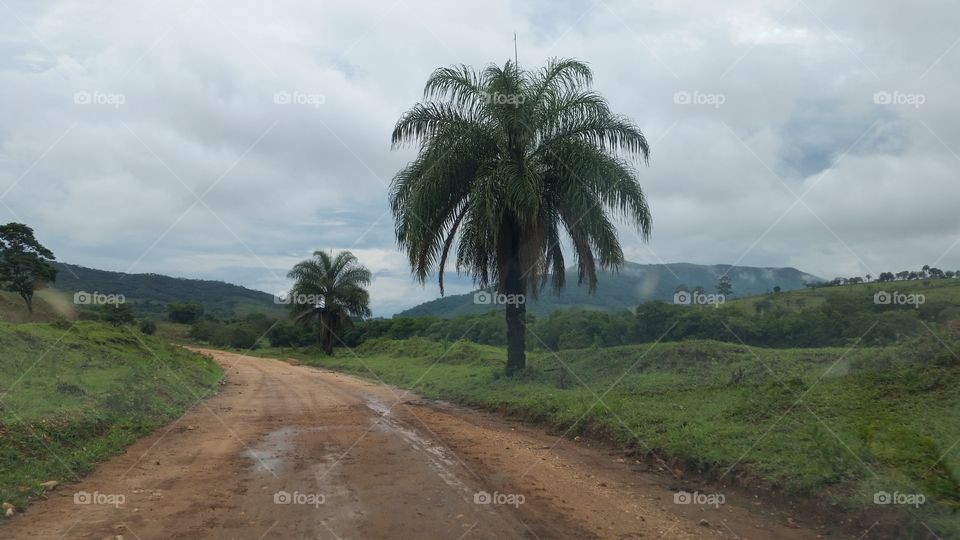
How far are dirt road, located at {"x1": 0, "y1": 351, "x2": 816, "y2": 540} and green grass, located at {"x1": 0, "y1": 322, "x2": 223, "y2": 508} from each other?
20.7 inches

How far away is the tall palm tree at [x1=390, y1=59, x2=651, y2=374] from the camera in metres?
16.6

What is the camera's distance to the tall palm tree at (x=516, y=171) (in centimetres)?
1658

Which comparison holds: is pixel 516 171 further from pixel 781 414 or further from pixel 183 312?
pixel 183 312

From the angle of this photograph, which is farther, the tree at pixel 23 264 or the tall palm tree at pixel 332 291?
the tall palm tree at pixel 332 291

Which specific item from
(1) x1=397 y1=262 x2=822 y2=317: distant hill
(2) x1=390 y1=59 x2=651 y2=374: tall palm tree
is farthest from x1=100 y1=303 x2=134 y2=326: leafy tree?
(2) x1=390 y1=59 x2=651 y2=374: tall palm tree

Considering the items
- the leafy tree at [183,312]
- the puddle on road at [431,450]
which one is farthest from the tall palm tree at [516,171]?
the leafy tree at [183,312]

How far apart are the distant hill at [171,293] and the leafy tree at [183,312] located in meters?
1.43

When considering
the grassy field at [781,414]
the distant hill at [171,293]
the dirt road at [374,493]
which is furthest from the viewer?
the distant hill at [171,293]

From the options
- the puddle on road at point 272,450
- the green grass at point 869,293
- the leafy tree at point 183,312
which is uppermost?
the leafy tree at point 183,312

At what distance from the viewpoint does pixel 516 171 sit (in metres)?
16.1

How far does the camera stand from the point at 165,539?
5500 millimetres

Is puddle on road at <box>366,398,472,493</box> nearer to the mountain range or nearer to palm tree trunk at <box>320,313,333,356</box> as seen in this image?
the mountain range

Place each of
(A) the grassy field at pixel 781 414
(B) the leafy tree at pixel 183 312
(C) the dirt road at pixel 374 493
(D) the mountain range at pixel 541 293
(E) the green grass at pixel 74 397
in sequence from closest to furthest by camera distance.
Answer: (C) the dirt road at pixel 374 493, (A) the grassy field at pixel 781 414, (E) the green grass at pixel 74 397, (D) the mountain range at pixel 541 293, (B) the leafy tree at pixel 183 312

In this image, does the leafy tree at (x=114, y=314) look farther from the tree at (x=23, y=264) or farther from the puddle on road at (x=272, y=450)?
the puddle on road at (x=272, y=450)
